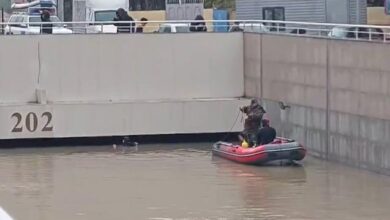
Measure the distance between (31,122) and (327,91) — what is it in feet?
26.9

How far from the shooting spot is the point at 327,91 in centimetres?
2658

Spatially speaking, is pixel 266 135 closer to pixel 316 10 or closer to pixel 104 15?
pixel 316 10

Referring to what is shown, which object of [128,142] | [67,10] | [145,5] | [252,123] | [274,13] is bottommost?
[128,142]

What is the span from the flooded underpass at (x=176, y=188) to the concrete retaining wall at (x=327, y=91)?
1.91 feet

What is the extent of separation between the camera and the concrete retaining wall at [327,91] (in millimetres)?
23781

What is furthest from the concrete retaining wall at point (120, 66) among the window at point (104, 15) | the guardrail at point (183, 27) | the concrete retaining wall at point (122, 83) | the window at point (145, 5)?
the window at point (145, 5)

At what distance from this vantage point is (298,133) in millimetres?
28219

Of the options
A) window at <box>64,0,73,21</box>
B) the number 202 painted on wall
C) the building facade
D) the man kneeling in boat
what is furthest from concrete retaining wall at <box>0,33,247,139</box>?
window at <box>64,0,73,21</box>

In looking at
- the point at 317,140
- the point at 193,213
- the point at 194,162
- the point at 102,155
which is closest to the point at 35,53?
the point at 102,155

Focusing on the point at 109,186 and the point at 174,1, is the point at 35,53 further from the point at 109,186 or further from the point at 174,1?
the point at 174,1

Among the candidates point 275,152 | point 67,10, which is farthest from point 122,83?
point 67,10

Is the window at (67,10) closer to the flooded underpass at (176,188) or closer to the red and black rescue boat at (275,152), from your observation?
the flooded underpass at (176,188)

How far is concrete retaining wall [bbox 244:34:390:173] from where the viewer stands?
936 inches

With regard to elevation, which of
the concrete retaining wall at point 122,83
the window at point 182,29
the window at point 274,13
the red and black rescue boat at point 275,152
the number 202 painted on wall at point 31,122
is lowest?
the red and black rescue boat at point 275,152
